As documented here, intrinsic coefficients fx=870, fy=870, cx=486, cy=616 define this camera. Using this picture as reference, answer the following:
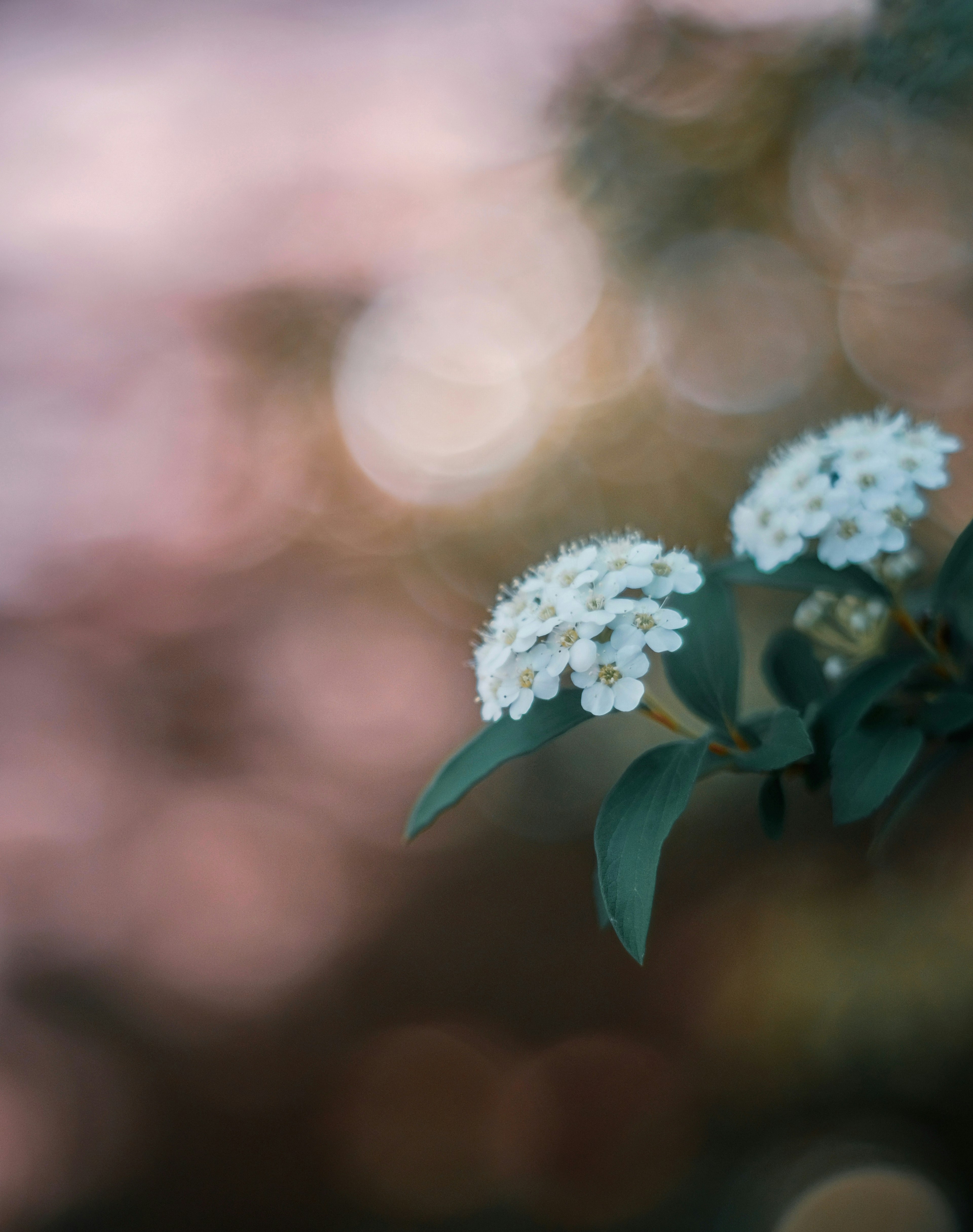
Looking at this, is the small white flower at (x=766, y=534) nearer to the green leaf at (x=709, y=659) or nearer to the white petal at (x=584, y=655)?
the green leaf at (x=709, y=659)

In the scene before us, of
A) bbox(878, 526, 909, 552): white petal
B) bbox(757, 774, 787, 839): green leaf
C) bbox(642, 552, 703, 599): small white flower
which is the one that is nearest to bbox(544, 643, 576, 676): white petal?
bbox(642, 552, 703, 599): small white flower

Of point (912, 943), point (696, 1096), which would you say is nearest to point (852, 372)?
point (912, 943)

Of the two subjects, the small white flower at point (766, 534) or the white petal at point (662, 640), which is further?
the small white flower at point (766, 534)

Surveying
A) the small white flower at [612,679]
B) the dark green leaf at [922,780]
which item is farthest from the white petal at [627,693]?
the dark green leaf at [922,780]

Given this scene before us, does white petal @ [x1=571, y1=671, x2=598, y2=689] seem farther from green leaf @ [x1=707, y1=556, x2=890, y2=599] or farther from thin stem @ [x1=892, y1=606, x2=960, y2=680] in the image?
thin stem @ [x1=892, y1=606, x2=960, y2=680]

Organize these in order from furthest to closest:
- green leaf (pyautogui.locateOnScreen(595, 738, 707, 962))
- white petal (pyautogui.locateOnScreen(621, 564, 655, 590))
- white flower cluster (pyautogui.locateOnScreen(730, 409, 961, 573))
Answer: white flower cluster (pyautogui.locateOnScreen(730, 409, 961, 573)) → white petal (pyautogui.locateOnScreen(621, 564, 655, 590)) → green leaf (pyautogui.locateOnScreen(595, 738, 707, 962))

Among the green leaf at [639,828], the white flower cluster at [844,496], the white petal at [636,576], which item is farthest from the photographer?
the white flower cluster at [844,496]
